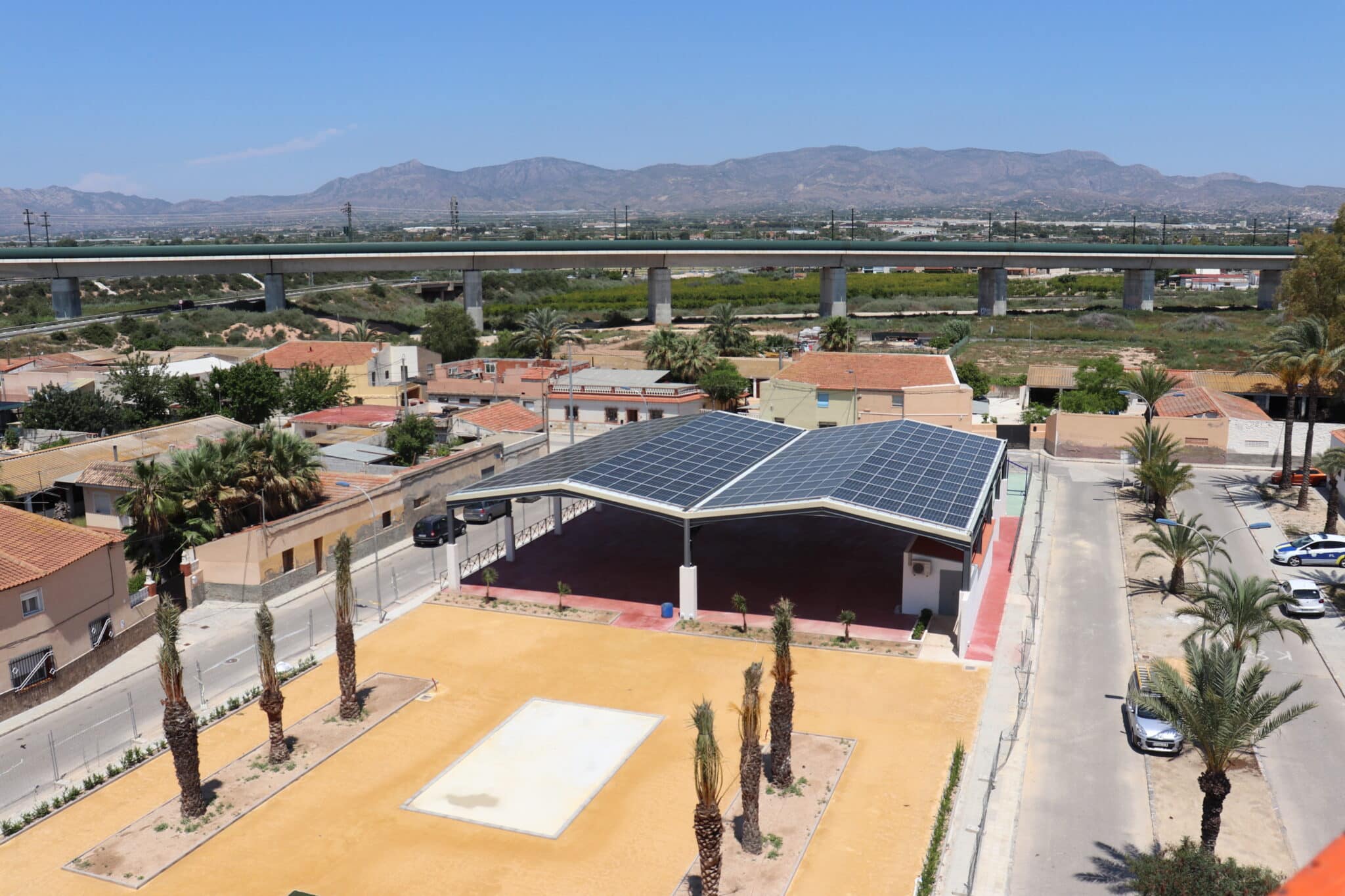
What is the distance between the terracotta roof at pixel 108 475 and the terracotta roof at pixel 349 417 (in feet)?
55.4

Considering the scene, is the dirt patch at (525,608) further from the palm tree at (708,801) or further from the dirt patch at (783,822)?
the palm tree at (708,801)

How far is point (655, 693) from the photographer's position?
31.1m

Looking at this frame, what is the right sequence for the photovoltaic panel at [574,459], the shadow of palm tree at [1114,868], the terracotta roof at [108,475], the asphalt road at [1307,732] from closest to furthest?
the shadow of palm tree at [1114,868]
the asphalt road at [1307,732]
the photovoltaic panel at [574,459]
the terracotta roof at [108,475]

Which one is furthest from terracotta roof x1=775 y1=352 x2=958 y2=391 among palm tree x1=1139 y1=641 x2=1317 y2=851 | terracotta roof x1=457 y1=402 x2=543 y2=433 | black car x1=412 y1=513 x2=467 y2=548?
palm tree x1=1139 y1=641 x2=1317 y2=851

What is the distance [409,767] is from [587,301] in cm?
13098

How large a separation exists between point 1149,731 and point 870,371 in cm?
4193

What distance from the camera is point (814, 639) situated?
113 feet

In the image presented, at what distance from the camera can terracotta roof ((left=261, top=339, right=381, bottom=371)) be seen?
7650cm

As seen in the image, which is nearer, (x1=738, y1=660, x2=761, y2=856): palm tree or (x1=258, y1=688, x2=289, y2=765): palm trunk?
(x1=738, y1=660, x2=761, y2=856): palm tree

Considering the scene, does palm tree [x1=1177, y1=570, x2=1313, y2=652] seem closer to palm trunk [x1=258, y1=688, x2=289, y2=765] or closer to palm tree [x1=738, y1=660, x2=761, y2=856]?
palm tree [x1=738, y1=660, x2=761, y2=856]

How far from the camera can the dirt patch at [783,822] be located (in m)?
21.9

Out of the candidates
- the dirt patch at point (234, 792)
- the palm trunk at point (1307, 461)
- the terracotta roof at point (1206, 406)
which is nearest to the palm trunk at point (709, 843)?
the dirt patch at point (234, 792)

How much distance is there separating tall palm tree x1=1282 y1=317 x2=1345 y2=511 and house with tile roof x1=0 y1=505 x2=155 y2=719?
4737cm

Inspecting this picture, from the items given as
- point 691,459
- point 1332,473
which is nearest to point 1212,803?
point 691,459
